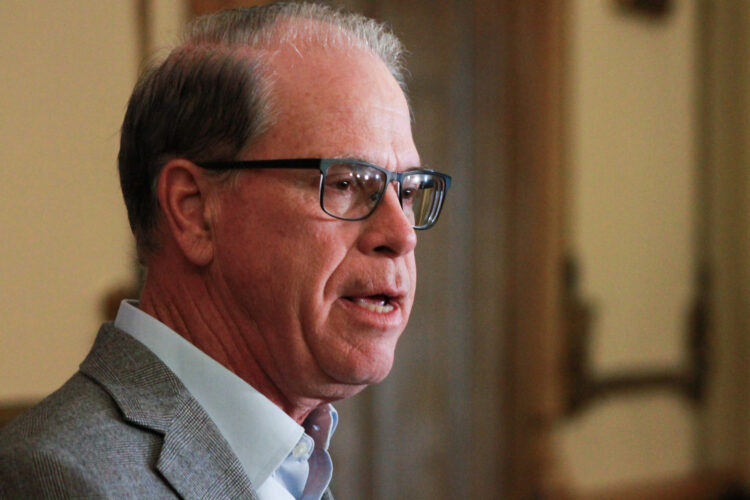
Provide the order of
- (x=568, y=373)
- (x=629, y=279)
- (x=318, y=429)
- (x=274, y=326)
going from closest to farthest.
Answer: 1. (x=274, y=326)
2. (x=318, y=429)
3. (x=568, y=373)
4. (x=629, y=279)

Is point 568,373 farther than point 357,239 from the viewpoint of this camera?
Yes

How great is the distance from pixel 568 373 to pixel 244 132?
296 centimetres

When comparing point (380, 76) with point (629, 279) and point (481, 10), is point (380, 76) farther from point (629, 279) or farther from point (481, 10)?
point (629, 279)

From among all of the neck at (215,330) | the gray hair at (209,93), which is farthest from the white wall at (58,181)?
the neck at (215,330)

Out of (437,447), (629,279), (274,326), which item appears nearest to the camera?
(274,326)

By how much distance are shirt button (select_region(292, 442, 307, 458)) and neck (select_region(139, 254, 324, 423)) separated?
0.06 metres

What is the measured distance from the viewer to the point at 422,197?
4.54 ft

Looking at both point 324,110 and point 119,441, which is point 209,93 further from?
point 119,441

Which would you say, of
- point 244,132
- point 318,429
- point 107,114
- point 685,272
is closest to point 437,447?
point 685,272

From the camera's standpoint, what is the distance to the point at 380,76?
1308mm

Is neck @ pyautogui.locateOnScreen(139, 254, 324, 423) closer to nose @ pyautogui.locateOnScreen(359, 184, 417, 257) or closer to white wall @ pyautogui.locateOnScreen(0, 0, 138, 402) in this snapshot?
nose @ pyautogui.locateOnScreen(359, 184, 417, 257)

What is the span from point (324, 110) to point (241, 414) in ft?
1.38

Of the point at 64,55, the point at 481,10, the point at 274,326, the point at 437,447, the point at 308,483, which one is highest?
the point at 481,10

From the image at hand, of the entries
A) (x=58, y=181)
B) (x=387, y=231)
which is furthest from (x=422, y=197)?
(x=58, y=181)
